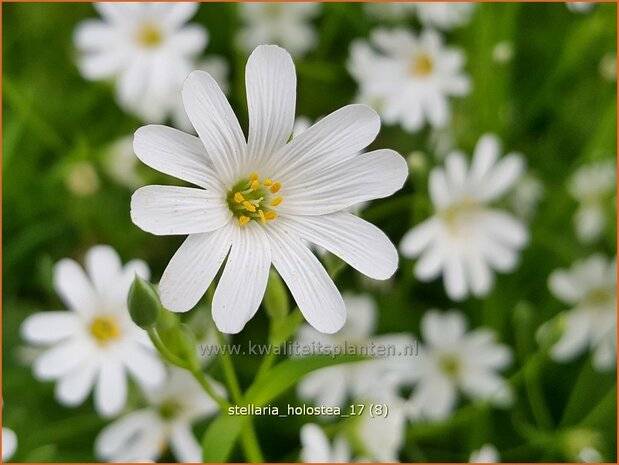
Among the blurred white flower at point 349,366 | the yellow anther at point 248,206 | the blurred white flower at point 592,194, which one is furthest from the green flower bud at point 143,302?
the blurred white flower at point 592,194

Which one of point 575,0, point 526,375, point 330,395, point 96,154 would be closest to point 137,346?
point 330,395

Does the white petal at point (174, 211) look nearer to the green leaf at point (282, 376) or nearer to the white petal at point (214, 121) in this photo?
the white petal at point (214, 121)

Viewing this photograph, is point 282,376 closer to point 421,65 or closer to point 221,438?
point 221,438

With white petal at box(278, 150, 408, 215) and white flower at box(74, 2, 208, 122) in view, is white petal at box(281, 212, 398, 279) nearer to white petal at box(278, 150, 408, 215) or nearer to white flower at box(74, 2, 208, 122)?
white petal at box(278, 150, 408, 215)

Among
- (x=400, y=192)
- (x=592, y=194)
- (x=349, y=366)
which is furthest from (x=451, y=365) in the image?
(x=592, y=194)

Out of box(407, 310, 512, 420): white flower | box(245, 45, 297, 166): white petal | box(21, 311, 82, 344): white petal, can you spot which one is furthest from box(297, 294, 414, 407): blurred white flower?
box(245, 45, 297, 166): white petal

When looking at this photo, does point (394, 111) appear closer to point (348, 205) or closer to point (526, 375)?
point (526, 375)
